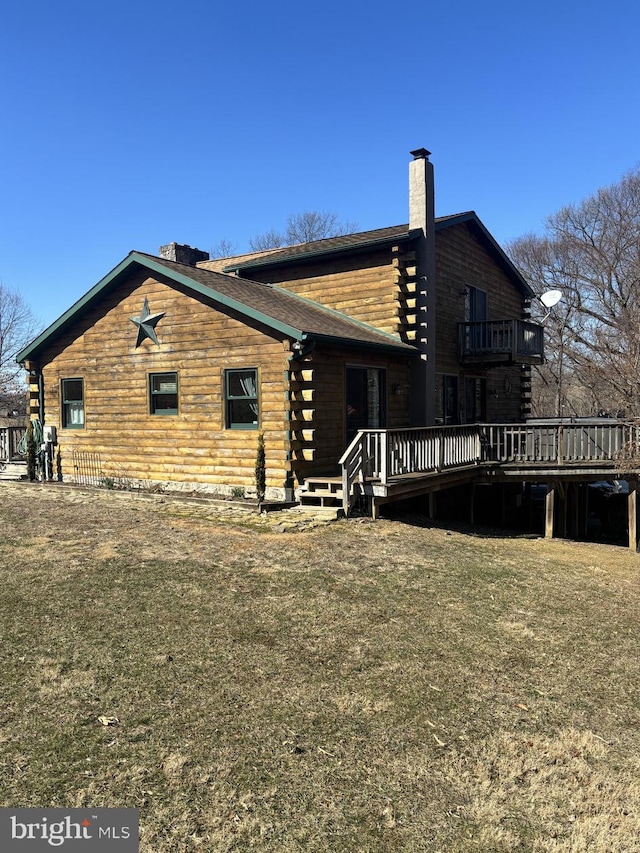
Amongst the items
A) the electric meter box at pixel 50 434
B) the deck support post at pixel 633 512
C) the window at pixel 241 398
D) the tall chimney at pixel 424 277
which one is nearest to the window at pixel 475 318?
the tall chimney at pixel 424 277

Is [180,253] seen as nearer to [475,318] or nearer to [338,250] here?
[338,250]

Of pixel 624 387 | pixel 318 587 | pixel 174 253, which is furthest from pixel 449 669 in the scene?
pixel 174 253

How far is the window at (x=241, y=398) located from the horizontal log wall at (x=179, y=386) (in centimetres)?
16

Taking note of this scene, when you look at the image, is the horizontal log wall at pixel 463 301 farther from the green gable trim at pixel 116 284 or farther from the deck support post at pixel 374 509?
the deck support post at pixel 374 509

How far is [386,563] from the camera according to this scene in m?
9.93

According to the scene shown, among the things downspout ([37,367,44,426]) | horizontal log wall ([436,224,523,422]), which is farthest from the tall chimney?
downspout ([37,367,44,426])

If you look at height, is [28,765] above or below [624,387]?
Answer: below

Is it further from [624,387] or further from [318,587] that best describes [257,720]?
[624,387]

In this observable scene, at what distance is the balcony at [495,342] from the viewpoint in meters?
19.2

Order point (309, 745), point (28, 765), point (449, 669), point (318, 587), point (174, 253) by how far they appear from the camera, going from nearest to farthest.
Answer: point (28, 765) → point (309, 745) → point (449, 669) → point (318, 587) → point (174, 253)

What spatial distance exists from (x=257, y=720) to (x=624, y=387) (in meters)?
17.3

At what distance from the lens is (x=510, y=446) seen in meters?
17.0

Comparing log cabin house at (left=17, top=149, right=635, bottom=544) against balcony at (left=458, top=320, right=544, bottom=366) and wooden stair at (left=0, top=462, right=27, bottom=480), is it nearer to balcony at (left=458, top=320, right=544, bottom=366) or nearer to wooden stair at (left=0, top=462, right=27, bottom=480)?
balcony at (left=458, top=320, right=544, bottom=366)

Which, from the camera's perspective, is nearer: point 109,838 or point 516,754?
point 109,838
